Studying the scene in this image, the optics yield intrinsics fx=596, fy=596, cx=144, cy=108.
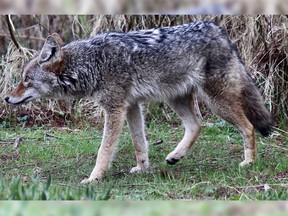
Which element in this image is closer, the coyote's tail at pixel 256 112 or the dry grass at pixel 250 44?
the coyote's tail at pixel 256 112

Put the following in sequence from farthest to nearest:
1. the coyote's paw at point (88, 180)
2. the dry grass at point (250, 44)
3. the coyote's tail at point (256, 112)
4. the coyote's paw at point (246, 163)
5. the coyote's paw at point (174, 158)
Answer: the dry grass at point (250, 44)
the coyote's tail at point (256, 112)
the coyote's paw at point (174, 158)
the coyote's paw at point (246, 163)
the coyote's paw at point (88, 180)

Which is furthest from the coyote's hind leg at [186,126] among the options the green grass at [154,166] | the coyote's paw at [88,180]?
the coyote's paw at [88,180]

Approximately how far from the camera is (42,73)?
19.0 feet

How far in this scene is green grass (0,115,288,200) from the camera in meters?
4.29

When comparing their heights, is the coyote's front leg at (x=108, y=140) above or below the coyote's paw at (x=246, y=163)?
above

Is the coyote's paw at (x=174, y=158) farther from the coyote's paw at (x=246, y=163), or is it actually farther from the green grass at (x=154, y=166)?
the coyote's paw at (x=246, y=163)

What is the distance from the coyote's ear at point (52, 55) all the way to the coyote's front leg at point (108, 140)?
2.41ft

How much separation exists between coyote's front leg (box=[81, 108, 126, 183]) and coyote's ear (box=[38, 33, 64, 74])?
73 centimetres

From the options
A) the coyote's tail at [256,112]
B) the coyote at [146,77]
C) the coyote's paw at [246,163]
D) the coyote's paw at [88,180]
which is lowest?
the coyote's paw at [246,163]

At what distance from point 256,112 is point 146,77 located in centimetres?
119

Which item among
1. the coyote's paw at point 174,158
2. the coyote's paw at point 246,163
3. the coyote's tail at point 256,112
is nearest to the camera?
the coyote's paw at point 246,163

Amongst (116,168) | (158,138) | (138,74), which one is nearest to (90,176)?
(116,168)

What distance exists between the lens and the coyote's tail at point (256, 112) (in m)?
5.91

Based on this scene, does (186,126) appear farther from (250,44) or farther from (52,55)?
(250,44)
